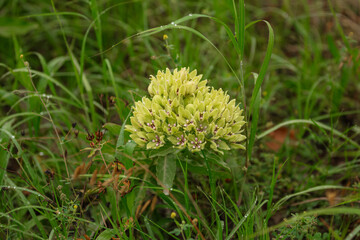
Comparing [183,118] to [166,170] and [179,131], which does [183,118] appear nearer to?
[179,131]

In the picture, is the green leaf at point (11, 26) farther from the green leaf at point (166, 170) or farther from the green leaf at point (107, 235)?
the green leaf at point (107, 235)

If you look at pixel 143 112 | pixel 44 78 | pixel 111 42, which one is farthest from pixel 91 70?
pixel 143 112

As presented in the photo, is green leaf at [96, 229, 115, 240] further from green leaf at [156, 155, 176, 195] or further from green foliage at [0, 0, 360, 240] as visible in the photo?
green leaf at [156, 155, 176, 195]

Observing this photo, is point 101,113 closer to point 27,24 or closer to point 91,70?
point 91,70

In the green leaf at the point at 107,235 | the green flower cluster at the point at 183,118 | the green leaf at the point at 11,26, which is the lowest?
the green leaf at the point at 107,235

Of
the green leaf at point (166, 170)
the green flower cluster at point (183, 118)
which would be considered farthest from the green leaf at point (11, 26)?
the green leaf at point (166, 170)

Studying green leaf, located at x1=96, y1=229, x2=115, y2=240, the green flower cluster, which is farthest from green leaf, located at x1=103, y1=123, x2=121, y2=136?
green leaf, located at x1=96, y1=229, x2=115, y2=240

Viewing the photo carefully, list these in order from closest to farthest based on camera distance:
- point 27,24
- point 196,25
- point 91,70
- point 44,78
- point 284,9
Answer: point 27,24, point 44,78, point 91,70, point 196,25, point 284,9

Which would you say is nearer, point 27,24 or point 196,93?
point 196,93
